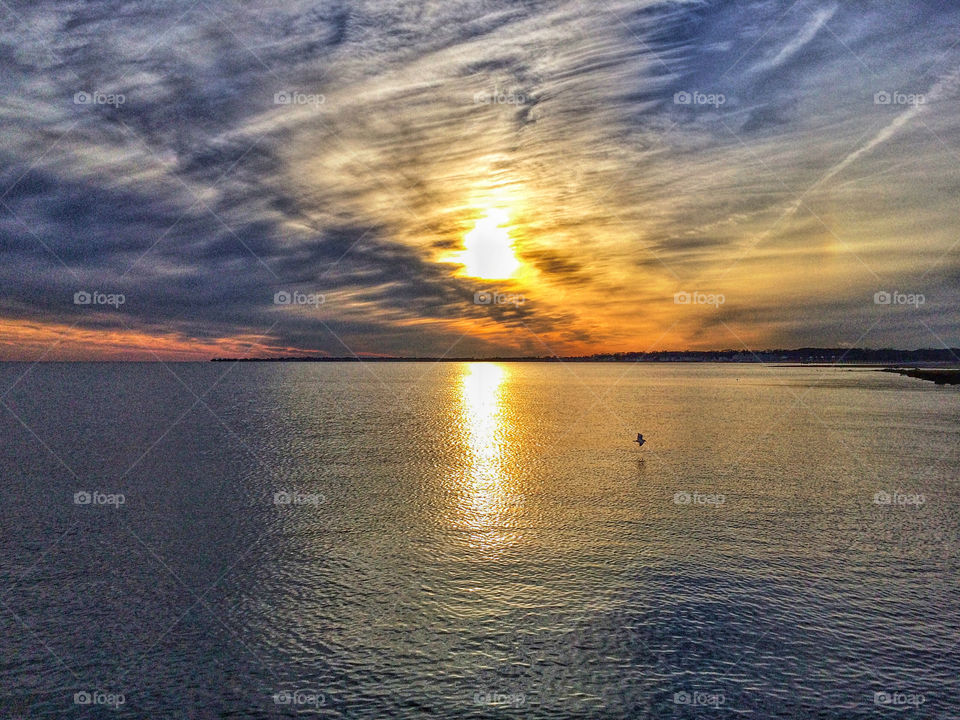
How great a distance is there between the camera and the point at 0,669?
58.6 feet

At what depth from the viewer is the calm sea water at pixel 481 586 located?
54.7 ft

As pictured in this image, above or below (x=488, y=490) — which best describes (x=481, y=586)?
below

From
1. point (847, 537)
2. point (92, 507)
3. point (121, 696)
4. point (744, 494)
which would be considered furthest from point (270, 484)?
point (847, 537)

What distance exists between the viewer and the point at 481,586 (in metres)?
23.7

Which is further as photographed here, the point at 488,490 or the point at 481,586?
the point at 488,490

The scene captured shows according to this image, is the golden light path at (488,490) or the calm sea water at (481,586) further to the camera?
the golden light path at (488,490)

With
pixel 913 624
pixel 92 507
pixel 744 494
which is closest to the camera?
pixel 913 624

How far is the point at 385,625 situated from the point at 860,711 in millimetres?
15664

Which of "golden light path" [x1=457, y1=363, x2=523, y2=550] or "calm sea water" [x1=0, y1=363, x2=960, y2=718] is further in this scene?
"golden light path" [x1=457, y1=363, x2=523, y2=550]

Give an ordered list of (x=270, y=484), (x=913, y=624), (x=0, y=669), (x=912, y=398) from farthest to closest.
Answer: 1. (x=912, y=398)
2. (x=270, y=484)
3. (x=913, y=624)
4. (x=0, y=669)

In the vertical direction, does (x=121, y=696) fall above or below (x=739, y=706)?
above

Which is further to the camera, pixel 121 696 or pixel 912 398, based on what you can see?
pixel 912 398

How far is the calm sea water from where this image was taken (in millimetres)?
16672

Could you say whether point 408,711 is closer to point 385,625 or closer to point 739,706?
point 385,625
